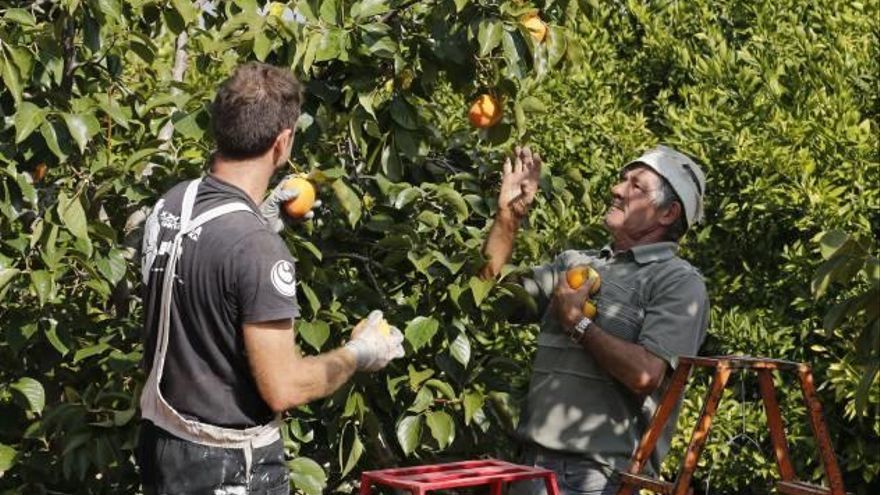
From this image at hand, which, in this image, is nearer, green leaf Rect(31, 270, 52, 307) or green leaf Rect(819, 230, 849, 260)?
green leaf Rect(819, 230, 849, 260)

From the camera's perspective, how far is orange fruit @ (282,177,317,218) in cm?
379

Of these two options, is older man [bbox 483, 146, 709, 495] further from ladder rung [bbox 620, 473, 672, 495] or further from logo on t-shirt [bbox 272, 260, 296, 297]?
logo on t-shirt [bbox 272, 260, 296, 297]

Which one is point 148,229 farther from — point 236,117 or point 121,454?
point 121,454

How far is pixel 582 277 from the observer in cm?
397

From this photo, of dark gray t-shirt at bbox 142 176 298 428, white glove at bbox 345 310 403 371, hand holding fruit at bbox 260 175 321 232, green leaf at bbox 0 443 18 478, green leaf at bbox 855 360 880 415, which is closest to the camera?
green leaf at bbox 855 360 880 415

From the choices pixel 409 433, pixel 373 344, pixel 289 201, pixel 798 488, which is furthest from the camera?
pixel 409 433

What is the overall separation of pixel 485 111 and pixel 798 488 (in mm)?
1161

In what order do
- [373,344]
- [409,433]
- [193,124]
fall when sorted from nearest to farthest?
[373,344], [193,124], [409,433]

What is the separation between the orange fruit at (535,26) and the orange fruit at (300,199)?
1.98 feet

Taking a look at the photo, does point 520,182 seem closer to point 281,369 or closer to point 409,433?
point 409,433

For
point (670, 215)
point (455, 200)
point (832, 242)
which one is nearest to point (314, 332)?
point (455, 200)

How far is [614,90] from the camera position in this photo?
5.83 m

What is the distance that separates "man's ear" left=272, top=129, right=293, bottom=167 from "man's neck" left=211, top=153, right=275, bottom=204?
0.01 m

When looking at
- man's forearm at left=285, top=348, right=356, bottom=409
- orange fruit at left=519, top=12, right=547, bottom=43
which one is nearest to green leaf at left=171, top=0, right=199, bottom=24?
orange fruit at left=519, top=12, right=547, bottom=43
